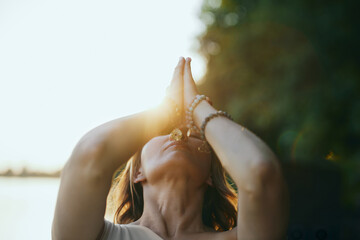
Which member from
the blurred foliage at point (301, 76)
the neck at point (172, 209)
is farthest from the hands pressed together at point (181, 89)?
the blurred foliage at point (301, 76)

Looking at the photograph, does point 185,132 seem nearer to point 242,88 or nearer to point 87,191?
point 87,191

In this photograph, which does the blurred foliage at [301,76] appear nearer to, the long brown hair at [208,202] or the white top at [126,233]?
the long brown hair at [208,202]

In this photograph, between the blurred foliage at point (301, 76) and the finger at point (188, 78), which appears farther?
the blurred foliage at point (301, 76)

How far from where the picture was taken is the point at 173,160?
2.06 metres

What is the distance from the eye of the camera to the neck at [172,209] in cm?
211

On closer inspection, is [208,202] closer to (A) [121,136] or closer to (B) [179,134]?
(B) [179,134]

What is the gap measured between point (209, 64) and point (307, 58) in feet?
27.0

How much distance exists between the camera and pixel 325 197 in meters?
11.1

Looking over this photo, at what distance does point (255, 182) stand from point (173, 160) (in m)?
0.69

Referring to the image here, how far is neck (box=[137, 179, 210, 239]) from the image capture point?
6.93 ft

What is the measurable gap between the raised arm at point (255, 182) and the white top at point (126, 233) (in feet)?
1.75

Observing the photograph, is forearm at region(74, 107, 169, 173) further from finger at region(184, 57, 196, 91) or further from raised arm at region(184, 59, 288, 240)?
raised arm at region(184, 59, 288, 240)

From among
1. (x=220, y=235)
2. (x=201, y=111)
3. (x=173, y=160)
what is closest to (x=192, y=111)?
(x=201, y=111)

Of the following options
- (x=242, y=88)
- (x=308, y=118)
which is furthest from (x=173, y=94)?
(x=242, y=88)
